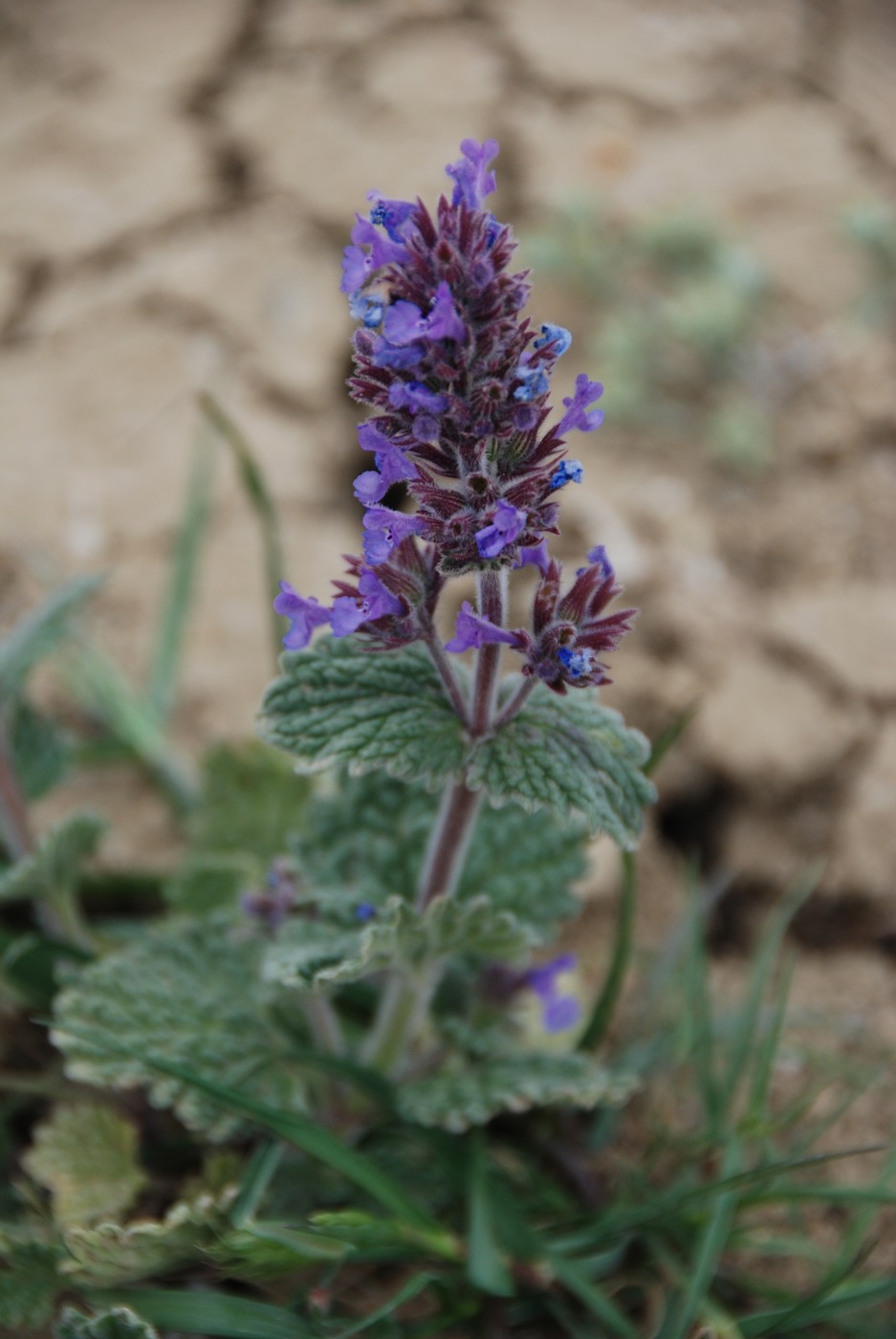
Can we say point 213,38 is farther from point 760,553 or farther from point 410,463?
point 410,463

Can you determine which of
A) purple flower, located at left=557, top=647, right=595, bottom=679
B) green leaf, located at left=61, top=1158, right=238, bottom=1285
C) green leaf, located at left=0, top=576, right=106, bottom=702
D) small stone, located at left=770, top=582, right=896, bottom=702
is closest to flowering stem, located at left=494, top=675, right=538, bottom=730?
purple flower, located at left=557, top=647, right=595, bottom=679

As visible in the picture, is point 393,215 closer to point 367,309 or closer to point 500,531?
point 367,309

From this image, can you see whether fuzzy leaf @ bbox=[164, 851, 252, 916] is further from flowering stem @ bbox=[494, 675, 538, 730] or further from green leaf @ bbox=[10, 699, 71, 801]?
flowering stem @ bbox=[494, 675, 538, 730]

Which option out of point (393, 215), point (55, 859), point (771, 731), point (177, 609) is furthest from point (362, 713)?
point (771, 731)

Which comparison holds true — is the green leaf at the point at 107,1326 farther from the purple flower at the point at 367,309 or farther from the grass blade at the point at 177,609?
the grass blade at the point at 177,609

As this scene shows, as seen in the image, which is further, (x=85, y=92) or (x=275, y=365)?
(x=85, y=92)

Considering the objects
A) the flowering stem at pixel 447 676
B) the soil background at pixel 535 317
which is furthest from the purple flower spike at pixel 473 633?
the soil background at pixel 535 317

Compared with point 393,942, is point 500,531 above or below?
above

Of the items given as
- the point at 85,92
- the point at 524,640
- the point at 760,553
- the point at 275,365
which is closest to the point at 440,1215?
the point at 524,640
